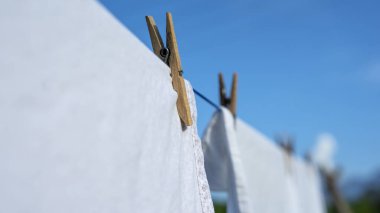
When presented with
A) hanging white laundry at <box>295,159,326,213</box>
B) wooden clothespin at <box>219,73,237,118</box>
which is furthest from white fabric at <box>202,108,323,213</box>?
hanging white laundry at <box>295,159,326,213</box>

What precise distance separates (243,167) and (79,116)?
71 centimetres

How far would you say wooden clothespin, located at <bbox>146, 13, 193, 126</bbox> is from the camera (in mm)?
694

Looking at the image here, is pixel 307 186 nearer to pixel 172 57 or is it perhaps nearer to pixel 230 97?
pixel 230 97

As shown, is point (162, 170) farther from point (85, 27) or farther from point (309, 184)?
point (309, 184)

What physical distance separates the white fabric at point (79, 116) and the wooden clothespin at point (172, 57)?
6 centimetres

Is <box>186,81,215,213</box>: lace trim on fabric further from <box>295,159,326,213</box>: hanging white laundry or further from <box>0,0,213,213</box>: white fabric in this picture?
<box>295,159,326,213</box>: hanging white laundry

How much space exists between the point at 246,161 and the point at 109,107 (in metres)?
0.70

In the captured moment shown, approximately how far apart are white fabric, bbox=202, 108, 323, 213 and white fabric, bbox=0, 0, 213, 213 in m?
0.34

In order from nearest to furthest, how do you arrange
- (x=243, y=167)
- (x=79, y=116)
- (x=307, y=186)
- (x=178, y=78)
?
(x=79, y=116) < (x=178, y=78) < (x=243, y=167) < (x=307, y=186)

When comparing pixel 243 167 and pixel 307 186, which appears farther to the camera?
pixel 307 186

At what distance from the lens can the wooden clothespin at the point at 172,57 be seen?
694 mm

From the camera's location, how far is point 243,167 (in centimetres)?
111

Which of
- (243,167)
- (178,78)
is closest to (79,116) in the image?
(178,78)

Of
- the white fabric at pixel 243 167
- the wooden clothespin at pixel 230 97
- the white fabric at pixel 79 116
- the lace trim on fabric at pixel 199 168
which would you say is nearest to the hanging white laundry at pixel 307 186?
the white fabric at pixel 243 167
